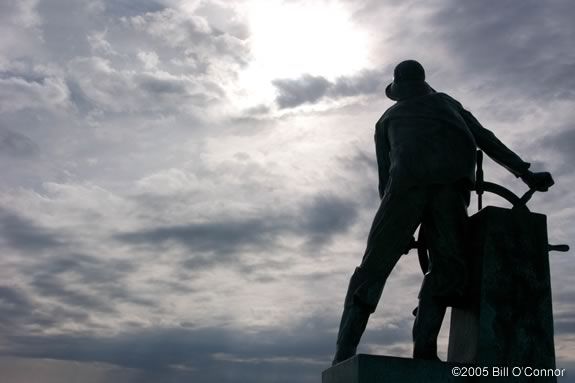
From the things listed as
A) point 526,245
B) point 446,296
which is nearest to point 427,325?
point 446,296

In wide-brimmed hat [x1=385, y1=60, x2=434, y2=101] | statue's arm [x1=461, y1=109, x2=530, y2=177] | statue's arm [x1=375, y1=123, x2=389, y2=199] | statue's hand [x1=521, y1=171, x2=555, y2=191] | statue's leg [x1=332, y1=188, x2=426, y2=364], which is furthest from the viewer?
wide-brimmed hat [x1=385, y1=60, x2=434, y2=101]

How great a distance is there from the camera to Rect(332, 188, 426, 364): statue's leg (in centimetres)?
792

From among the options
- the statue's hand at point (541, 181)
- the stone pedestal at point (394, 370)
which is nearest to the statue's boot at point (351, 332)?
the stone pedestal at point (394, 370)

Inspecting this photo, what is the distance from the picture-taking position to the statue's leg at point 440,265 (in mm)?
7812

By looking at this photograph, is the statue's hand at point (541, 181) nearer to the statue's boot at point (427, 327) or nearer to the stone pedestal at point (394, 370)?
the statue's boot at point (427, 327)

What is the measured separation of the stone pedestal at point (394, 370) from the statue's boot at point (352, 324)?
56cm

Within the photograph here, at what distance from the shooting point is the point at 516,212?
25.9ft

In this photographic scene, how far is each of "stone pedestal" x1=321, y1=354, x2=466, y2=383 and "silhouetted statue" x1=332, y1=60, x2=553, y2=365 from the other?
61cm

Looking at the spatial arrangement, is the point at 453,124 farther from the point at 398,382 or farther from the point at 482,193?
the point at 398,382

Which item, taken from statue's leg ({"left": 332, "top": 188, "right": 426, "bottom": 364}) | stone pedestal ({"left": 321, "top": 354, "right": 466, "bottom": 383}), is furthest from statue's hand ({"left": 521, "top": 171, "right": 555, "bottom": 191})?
stone pedestal ({"left": 321, "top": 354, "right": 466, "bottom": 383})

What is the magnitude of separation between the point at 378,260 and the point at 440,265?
66 cm

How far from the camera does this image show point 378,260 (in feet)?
26.3

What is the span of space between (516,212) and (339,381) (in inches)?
102

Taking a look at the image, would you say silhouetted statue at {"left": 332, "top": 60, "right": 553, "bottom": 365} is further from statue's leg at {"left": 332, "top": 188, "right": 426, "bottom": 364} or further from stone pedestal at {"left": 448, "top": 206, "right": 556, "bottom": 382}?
stone pedestal at {"left": 448, "top": 206, "right": 556, "bottom": 382}
